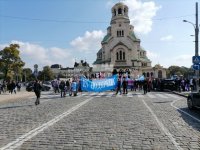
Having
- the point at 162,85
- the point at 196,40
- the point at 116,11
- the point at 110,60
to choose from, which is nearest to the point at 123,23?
the point at 116,11

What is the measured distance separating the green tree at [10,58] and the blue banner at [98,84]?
3853 centimetres

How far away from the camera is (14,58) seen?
75125mm

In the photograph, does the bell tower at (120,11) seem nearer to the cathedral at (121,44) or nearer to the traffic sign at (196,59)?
the cathedral at (121,44)

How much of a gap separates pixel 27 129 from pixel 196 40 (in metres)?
22.5

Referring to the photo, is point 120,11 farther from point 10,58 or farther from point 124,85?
point 124,85

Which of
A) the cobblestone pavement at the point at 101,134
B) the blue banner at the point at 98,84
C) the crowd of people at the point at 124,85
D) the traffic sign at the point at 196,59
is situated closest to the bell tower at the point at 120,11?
the crowd of people at the point at 124,85

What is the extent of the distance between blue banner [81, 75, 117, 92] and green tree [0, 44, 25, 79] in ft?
126

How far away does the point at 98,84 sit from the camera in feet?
129

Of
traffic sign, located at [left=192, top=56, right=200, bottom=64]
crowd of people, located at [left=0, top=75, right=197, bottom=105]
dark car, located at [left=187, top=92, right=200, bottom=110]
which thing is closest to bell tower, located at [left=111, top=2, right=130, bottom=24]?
crowd of people, located at [left=0, top=75, right=197, bottom=105]

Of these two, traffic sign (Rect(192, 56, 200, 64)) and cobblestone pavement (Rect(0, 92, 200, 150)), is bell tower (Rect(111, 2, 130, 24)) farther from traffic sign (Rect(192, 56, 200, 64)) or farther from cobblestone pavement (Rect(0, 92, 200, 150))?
cobblestone pavement (Rect(0, 92, 200, 150))

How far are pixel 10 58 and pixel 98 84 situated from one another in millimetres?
40778

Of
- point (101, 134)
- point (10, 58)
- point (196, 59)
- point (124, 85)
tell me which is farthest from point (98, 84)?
point (10, 58)

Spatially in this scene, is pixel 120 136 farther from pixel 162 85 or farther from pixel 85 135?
pixel 162 85

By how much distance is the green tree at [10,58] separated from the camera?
243ft
